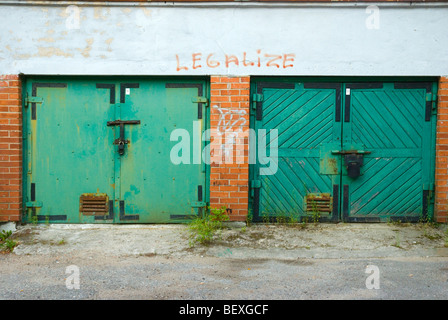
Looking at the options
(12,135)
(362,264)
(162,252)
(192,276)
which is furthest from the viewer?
(12,135)

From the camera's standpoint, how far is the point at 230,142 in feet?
21.9

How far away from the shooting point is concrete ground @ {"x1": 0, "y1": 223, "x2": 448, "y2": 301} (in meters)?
4.41

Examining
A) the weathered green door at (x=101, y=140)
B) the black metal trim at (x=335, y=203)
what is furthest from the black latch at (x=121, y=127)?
the black metal trim at (x=335, y=203)

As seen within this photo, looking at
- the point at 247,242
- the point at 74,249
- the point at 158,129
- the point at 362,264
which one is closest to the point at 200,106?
the point at 158,129

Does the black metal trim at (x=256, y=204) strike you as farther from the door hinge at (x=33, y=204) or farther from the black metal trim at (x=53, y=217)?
the door hinge at (x=33, y=204)

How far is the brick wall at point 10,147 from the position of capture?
6.56 metres

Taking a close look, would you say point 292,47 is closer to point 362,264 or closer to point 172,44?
point 172,44

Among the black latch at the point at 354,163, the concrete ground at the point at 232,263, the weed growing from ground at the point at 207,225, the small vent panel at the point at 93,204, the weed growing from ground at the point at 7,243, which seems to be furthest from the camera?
the small vent panel at the point at 93,204

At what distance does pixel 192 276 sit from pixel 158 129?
2636 millimetres

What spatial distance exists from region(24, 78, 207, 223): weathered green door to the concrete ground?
1.44ft

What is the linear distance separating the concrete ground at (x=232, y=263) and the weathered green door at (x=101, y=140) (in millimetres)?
438

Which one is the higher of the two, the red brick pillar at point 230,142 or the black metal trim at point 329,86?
the black metal trim at point 329,86

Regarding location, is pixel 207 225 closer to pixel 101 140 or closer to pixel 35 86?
pixel 101 140

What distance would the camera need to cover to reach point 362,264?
530cm
